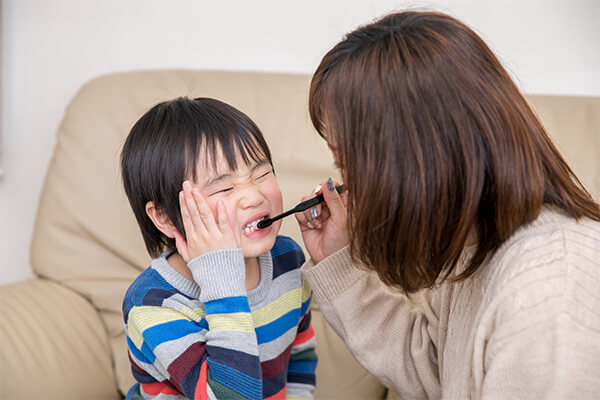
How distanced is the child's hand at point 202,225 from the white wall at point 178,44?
92 cm

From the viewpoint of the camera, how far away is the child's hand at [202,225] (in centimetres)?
95

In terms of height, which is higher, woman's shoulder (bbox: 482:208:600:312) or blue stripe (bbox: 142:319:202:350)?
woman's shoulder (bbox: 482:208:600:312)

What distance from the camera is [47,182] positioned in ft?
5.06

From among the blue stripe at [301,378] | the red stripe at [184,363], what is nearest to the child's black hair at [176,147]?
the red stripe at [184,363]

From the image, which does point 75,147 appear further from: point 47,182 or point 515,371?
point 515,371

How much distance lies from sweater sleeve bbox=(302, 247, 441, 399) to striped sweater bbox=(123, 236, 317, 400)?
0.39ft

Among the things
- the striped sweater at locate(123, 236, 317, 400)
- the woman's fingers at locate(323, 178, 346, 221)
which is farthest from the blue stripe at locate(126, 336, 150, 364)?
the woman's fingers at locate(323, 178, 346, 221)

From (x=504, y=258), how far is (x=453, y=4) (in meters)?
1.13

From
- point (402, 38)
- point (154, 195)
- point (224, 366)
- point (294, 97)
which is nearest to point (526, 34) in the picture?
point (294, 97)

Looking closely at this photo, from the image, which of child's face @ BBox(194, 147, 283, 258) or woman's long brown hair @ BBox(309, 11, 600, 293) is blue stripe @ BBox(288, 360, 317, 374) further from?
woman's long brown hair @ BBox(309, 11, 600, 293)

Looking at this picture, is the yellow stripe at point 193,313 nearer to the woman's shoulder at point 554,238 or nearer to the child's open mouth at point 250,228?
the child's open mouth at point 250,228

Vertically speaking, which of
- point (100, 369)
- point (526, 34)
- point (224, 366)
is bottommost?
point (100, 369)

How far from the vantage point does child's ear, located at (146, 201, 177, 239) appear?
3.40 ft

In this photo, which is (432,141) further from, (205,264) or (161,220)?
(161,220)
